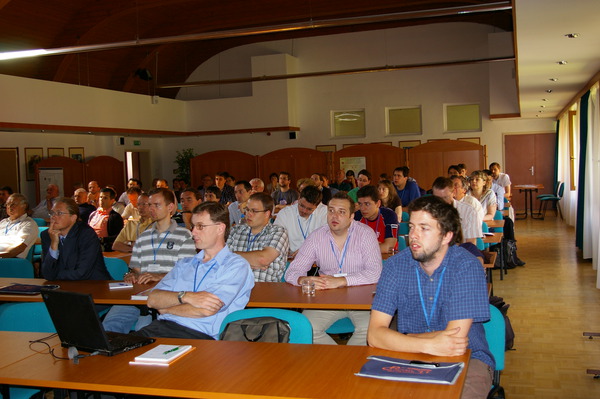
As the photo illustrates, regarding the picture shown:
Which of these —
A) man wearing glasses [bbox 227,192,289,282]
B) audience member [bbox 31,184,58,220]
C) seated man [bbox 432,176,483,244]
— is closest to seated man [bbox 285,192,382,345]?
man wearing glasses [bbox 227,192,289,282]

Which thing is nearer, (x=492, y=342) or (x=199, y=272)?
(x=492, y=342)

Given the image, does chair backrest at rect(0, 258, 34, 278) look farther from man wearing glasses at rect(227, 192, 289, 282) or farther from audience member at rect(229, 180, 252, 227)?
audience member at rect(229, 180, 252, 227)

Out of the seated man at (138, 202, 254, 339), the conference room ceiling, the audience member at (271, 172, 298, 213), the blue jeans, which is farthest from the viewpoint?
the conference room ceiling

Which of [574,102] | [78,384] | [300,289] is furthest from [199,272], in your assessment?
[574,102]

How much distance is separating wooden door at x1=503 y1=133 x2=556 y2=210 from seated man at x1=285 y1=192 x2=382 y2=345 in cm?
1428

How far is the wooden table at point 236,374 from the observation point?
2459 millimetres

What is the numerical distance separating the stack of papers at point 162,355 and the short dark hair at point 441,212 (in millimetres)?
1370

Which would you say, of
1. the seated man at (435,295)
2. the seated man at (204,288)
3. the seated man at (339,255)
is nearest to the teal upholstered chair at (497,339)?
the seated man at (435,295)

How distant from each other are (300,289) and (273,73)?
14.8m

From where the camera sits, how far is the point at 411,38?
18.2 meters

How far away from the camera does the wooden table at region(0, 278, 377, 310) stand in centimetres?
392

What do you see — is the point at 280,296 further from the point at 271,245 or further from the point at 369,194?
the point at 369,194

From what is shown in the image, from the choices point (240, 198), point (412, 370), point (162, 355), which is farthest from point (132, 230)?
point (412, 370)

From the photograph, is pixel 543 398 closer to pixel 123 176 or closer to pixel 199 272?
pixel 199 272
